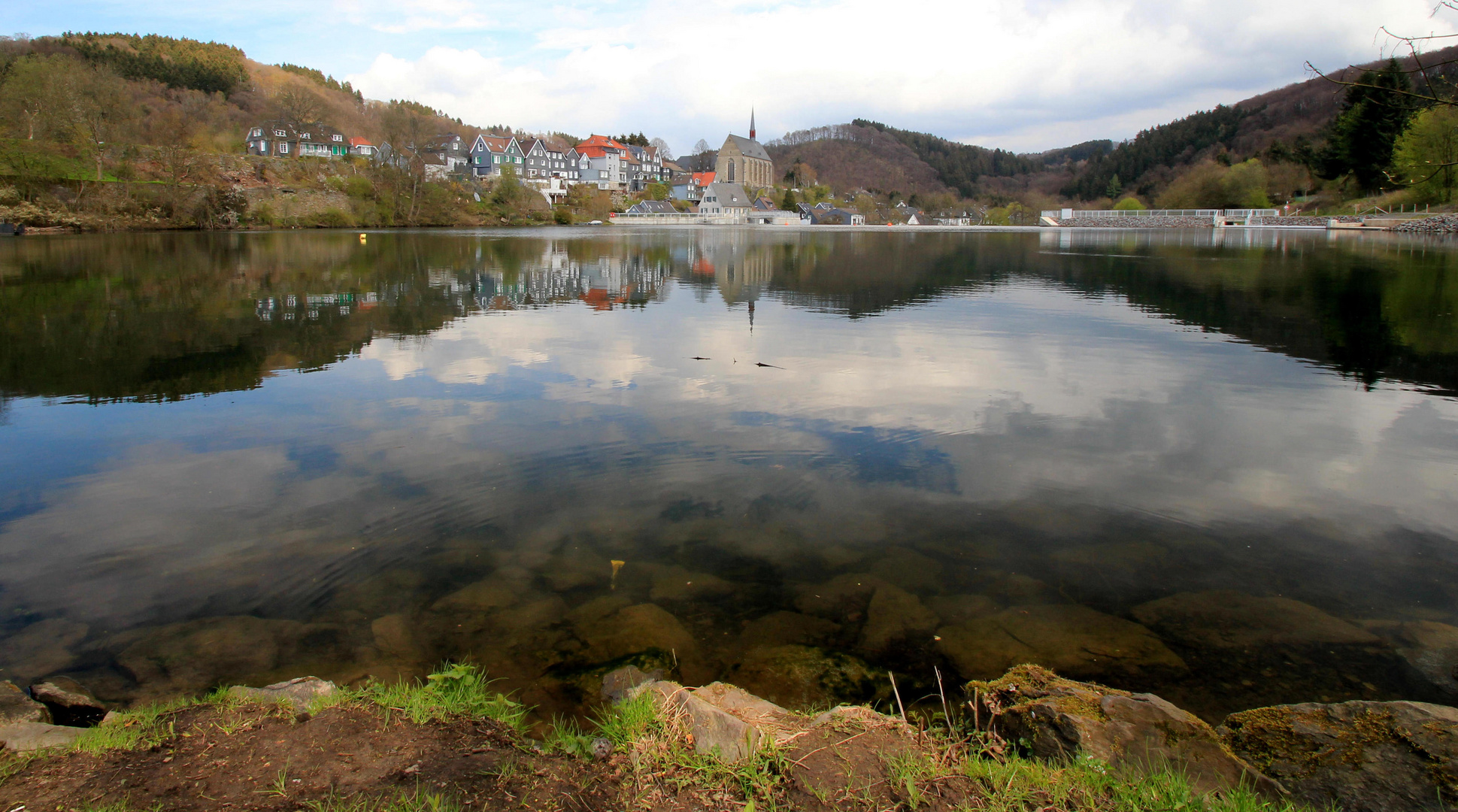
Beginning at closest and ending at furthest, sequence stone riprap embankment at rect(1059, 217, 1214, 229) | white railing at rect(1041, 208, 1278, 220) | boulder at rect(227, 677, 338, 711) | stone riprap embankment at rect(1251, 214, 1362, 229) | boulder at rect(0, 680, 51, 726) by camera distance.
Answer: boulder at rect(0, 680, 51, 726), boulder at rect(227, 677, 338, 711), stone riprap embankment at rect(1251, 214, 1362, 229), white railing at rect(1041, 208, 1278, 220), stone riprap embankment at rect(1059, 217, 1214, 229)

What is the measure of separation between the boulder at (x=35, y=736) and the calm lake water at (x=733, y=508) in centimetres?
62

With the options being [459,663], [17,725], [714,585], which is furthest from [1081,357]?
[17,725]

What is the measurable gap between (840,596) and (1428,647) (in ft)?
10.6

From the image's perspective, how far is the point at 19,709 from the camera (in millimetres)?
3199

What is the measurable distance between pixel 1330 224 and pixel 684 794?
82556 mm

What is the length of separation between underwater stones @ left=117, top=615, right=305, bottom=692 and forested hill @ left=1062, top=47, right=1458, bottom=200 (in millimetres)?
147534

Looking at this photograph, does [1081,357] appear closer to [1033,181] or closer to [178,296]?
[178,296]

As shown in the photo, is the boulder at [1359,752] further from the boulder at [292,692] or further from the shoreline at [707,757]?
the boulder at [292,692]

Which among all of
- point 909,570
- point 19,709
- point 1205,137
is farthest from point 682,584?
point 1205,137

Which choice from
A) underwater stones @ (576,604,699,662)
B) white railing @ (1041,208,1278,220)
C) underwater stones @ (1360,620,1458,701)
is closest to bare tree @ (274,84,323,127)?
white railing @ (1041,208,1278,220)

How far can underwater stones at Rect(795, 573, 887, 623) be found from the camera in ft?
14.9

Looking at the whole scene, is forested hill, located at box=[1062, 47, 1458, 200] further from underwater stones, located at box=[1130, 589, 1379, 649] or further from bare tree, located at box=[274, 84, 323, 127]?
underwater stones, located at box=[1130, 589, 1379, 649]

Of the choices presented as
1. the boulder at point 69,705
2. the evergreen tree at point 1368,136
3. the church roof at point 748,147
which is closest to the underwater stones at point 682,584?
the boulder at point 69,705

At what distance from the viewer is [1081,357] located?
11.8 meters
